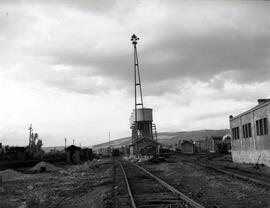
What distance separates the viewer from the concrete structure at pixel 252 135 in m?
29.1

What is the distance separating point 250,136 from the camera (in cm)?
3381

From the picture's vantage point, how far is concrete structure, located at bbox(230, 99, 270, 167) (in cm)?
2912

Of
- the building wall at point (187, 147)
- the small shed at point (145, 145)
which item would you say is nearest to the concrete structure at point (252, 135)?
the small shed at point (145, 145)

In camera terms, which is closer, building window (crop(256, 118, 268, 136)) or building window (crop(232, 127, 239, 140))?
building window (crop(256, 118, 268, 136))

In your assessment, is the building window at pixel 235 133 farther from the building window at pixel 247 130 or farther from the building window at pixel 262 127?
the building window at pixel 262 127

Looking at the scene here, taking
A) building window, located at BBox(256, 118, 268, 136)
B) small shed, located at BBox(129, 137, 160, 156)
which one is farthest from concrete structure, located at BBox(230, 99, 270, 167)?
small shed, located at BBox(129, 137, 160, 156)

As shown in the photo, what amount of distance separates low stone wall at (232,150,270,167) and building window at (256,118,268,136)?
1.52m

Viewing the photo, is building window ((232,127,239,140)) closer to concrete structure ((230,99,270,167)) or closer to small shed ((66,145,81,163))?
concrete structure ((230,99,270,167))

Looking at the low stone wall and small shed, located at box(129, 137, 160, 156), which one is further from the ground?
small shed, located at box(129, 137, 160, 156)

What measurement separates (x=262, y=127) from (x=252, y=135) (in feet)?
9.79

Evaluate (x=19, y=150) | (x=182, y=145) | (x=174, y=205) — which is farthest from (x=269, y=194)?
(x=182, y=145)

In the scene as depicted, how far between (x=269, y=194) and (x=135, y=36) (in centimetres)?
5640

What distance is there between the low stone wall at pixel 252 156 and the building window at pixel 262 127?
1.52 metres

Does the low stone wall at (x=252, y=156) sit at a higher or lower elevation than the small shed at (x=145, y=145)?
lower
